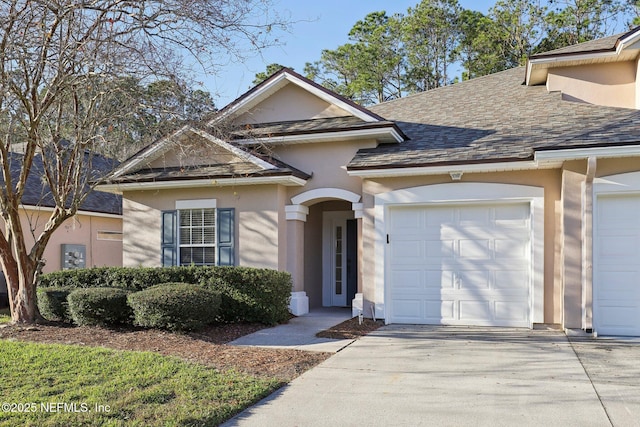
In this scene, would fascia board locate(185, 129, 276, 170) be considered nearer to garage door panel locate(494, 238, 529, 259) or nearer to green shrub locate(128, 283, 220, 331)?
green shrub locate(128, 283, 220, 331)

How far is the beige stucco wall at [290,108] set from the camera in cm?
1384

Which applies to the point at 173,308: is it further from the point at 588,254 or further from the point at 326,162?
the point at 588,254

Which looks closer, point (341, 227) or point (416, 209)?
point (416, 209)

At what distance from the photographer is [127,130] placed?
11289 mm

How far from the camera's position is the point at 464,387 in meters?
6.71

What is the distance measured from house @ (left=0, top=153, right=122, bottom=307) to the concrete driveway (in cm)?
1249

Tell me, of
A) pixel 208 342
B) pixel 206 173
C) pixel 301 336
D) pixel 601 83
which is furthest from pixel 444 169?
pixel 208 342

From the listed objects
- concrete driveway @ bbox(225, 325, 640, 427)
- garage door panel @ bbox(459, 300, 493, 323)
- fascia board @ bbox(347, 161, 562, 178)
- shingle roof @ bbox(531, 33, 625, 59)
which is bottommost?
concrete driveway @ bbox(225, 325, 640, 427)

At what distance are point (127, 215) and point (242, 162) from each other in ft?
11.2

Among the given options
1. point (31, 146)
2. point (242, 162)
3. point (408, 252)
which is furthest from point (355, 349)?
point (31, 146)

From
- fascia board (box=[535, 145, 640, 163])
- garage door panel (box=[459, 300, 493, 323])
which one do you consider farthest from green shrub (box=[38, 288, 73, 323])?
fascia board (box=[535, 145, 640, 163])

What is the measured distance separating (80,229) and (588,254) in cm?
1622

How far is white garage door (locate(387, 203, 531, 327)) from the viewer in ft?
35.9

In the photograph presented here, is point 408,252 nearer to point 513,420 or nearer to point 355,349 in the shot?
point 355,349
